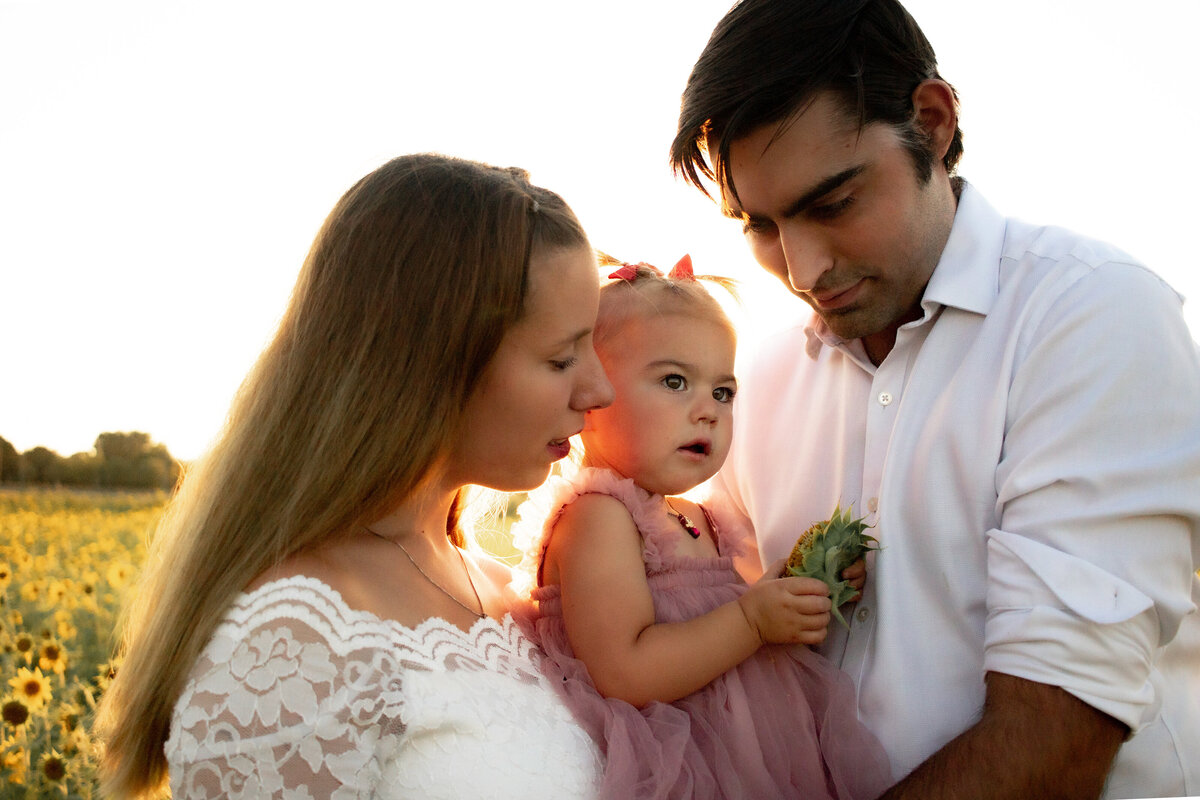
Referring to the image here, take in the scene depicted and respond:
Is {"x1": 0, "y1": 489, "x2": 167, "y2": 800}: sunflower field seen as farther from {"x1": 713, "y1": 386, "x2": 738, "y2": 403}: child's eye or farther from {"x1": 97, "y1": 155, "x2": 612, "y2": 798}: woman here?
{"x1": 713, "y1": 386, "x2": 738, "y2": 403}: child's eye

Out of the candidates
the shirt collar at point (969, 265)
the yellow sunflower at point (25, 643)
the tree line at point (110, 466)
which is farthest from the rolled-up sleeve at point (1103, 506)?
the tree line at point (110, 466)

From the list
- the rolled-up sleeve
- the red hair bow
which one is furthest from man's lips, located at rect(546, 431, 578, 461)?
the rolled-up sleeve

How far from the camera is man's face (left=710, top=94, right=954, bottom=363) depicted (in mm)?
2900

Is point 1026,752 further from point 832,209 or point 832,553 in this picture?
point 832,209

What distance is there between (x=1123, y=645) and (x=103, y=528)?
4793mm

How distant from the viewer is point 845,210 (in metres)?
2.94

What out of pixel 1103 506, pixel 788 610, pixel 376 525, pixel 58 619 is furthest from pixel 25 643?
pixel 1103 506

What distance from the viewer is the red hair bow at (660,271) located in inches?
123

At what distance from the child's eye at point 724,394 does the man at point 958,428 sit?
0.37 m

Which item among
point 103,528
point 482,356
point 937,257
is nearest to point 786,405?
point 937,257

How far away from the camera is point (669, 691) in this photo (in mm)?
2588

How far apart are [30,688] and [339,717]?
2.14 metres

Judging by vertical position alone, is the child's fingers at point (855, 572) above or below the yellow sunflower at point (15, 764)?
above

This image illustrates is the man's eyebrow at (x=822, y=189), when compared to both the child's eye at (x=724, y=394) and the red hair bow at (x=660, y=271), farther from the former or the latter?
the child's eye at (x=724, y=394)
